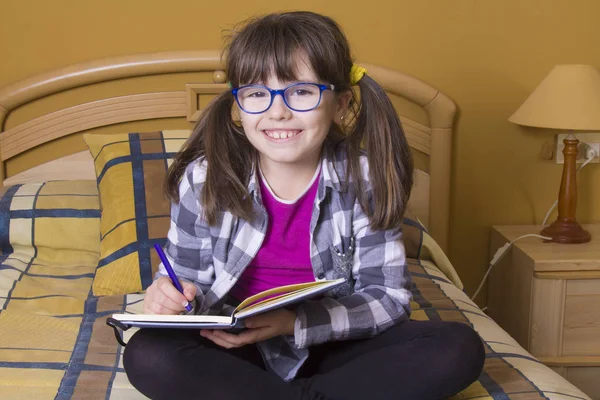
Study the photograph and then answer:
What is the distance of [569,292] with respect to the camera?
2016 mm

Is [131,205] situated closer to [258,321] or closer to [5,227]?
[5,227]

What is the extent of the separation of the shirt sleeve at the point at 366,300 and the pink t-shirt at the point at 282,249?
3.0 inches

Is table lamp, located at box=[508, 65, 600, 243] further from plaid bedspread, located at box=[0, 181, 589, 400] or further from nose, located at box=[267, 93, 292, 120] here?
nose, located at box=[267, 93, 292, 120]

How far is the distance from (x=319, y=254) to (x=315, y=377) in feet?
0.75

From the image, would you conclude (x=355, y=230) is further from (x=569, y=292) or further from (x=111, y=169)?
(x=569, y=292)

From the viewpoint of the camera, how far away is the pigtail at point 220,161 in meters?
1.29

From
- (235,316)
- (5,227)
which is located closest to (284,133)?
(235,316)

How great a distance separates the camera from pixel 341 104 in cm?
130

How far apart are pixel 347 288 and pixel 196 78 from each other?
42.2 inches

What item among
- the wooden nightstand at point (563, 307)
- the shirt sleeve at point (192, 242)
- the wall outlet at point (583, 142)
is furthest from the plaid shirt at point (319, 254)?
the wall outlet at point (583, 142)

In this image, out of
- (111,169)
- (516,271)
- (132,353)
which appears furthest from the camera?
(516,271)

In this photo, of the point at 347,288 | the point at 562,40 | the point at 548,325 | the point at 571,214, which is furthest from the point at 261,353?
the point at 562,40

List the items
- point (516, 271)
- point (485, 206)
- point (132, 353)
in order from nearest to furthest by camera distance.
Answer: point (132, 353) < point (516, 271) < point (485, 206)

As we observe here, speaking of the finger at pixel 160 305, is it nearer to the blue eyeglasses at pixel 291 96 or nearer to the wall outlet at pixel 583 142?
the blue eyeglasses at pixel 291 96
